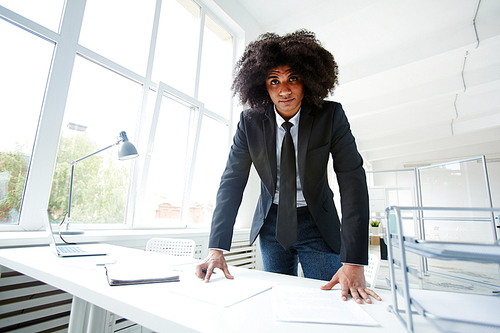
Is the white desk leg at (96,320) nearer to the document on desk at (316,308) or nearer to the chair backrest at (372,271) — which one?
the document on desk at (316,308)

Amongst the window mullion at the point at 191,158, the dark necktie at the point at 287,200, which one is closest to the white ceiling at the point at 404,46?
the window mullion at the point at 191,158

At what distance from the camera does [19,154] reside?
1865 millimetres

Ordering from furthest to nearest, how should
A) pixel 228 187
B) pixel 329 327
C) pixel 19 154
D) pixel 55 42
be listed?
pixel 55 42, pixel 19 154, pixel 228 187, pixel 329 327

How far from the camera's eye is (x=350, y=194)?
1.00 m

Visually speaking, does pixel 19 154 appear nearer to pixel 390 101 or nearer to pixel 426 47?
pixel 426 47

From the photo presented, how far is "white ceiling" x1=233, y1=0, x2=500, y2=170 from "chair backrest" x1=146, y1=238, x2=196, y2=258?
12.2 ft

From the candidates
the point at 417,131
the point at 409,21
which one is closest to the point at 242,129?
the point at 409,21

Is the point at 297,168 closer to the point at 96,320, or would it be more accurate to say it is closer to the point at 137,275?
the point at 137,275

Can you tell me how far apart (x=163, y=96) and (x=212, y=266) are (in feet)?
8.01

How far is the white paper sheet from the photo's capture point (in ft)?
2.23

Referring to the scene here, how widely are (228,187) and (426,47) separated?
469 cm

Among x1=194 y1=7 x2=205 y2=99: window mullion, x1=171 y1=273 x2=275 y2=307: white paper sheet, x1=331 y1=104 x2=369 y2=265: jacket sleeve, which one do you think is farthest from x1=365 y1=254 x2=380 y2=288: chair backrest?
x1=194 y1=7 x2=205 y2=99: window mullion

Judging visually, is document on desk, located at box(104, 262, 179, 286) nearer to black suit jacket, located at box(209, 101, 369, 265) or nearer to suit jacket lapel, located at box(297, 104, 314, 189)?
black suit jacket, located at box(209, 101, 369, 265)

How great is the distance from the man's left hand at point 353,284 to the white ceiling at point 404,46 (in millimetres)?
3988
